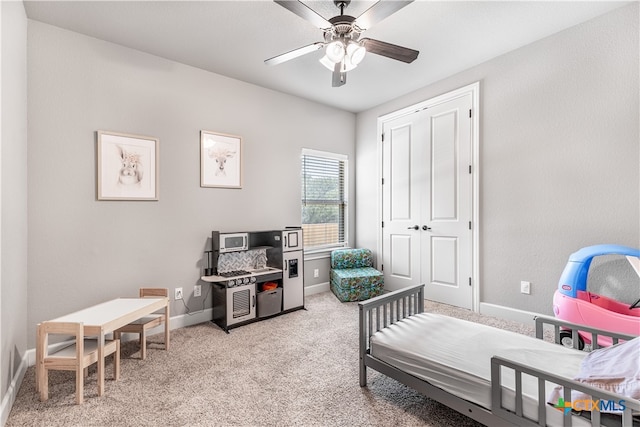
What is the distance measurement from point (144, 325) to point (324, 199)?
2.89m

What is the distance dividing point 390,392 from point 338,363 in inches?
19.9

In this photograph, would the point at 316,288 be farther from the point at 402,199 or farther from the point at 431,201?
the point at 431,201

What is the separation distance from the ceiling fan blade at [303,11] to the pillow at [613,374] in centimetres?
239

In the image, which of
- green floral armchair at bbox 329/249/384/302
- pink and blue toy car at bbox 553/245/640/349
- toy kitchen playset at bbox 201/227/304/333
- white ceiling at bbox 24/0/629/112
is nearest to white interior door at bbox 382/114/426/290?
green floral armchair at bbox 329/249/384/302

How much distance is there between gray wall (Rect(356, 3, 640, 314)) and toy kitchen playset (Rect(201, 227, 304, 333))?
2.25 meters

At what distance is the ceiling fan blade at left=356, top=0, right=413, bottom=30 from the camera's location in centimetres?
170

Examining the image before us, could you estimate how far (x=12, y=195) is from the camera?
198 centimetres

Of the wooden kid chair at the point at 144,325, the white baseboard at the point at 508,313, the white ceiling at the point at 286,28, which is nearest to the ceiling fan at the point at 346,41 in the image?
the white ceiling at the point at 286,28

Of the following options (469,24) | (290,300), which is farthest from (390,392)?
(469,24)

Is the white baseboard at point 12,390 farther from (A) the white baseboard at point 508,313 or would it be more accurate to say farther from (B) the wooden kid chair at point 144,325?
(A) the white baseboard at point 508,313

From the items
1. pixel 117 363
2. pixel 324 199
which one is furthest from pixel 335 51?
pixel 117 363

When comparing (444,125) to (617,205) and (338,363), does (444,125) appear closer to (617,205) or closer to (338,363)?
(617,205)

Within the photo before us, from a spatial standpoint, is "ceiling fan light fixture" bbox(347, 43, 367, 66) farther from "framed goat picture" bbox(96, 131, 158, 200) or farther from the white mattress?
"framed goat picture" bbox(96, 131, 158, 200)

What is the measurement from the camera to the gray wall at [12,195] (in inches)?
70.4
